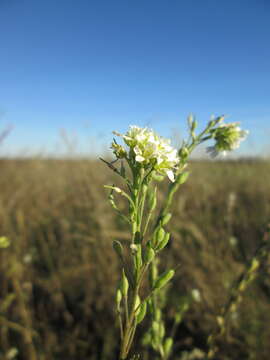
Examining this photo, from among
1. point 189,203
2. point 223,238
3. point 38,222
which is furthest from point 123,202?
point 223,238

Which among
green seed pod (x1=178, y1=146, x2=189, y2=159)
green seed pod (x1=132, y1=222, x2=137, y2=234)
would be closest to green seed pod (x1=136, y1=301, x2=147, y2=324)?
green seed pod (x1=132, y1=222, x2=137, y2=234)

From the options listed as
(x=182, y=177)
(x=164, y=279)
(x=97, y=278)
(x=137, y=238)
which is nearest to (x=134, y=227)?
(x=137, y=238)

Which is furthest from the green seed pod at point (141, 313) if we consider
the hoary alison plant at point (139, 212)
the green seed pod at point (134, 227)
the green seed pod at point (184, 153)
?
the green seed pod at point (184, 153)

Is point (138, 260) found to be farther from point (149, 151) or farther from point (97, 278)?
point (97, 278)

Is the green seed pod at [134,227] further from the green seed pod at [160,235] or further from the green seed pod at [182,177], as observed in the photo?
the green seed pod at [182,177]

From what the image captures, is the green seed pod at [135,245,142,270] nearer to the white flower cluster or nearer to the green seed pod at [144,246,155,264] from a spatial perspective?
the green seed pod at [144,246,155,264]

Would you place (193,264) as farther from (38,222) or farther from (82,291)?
(38,222)
